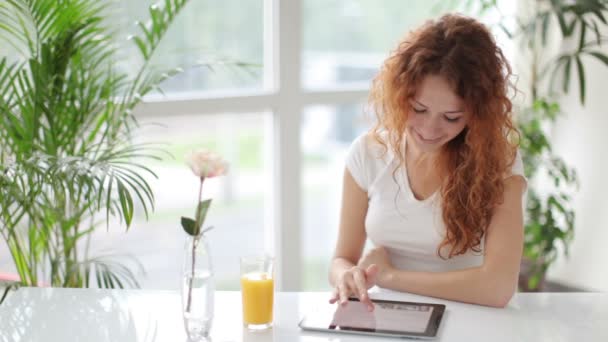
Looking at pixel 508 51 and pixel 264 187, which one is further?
pixel 508 51

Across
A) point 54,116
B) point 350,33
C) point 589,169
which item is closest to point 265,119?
point 350,33

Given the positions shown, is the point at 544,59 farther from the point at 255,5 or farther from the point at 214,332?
the point at 214,332

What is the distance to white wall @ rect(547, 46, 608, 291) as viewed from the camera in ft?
13.4

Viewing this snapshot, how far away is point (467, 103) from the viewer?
6.59 feet

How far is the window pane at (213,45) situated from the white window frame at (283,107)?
0.06 metres

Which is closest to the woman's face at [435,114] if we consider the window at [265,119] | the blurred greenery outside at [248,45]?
the blurred greenery outside at [248,45]

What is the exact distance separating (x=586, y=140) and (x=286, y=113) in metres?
1.63

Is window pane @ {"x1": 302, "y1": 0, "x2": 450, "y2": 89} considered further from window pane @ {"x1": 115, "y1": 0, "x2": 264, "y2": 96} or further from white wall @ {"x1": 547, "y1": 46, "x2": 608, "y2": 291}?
white wall @ {"x1": 547, "y1": 46, "x2": 608, "y2": 291}

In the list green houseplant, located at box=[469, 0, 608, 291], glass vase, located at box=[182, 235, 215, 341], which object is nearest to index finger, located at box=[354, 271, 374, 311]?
glass vase, located at box=[182, 235, 215, 341]

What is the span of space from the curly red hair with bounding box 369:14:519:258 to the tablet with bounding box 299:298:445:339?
0.32m

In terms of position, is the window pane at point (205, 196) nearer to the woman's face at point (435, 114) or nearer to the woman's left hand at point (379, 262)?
the woman's left hand at point (379, 262)

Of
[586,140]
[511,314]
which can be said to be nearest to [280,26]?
[586,140]

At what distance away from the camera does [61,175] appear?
2248 millimetres

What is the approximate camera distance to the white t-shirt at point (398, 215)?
2.18 m
